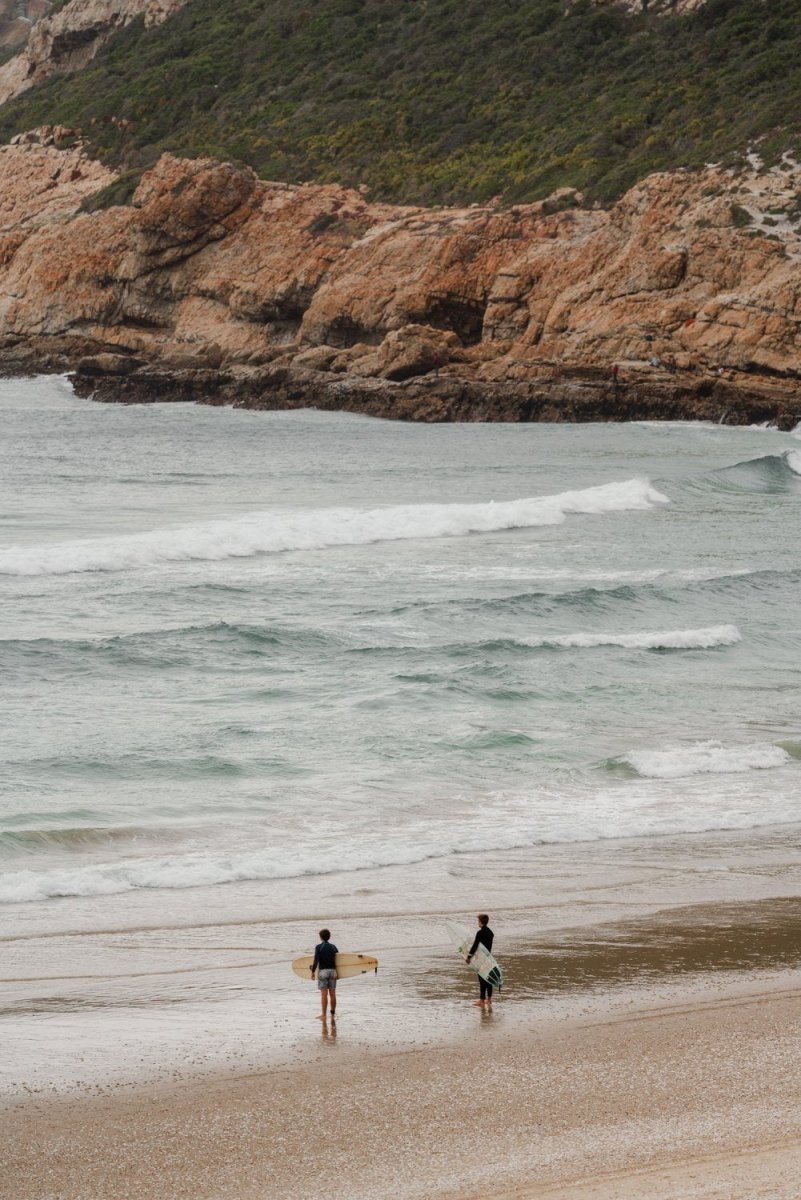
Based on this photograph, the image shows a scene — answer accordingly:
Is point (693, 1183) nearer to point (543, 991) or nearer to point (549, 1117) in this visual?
point (549, 1117)

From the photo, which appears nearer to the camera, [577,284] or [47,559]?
[47,559]

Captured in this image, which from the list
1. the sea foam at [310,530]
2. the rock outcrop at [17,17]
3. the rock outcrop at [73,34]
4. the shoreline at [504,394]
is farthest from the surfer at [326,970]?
the rock outcrop at [17,17]

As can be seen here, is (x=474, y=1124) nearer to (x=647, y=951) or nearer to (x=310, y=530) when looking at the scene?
(x=647, y=951)

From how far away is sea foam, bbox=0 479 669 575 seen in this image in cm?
2766

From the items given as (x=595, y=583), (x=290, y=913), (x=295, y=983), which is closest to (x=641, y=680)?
(x=595, y=583)

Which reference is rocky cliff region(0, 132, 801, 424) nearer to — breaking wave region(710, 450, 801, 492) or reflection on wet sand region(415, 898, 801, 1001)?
breaking wave region(710, 450, 801, 492)

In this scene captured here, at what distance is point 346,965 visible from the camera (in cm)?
988

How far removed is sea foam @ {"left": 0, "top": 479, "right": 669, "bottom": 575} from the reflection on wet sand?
58.9ft

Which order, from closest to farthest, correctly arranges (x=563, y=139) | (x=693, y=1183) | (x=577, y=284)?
(x=693, y=1183) → (x=577, y=284) → (x=563, y=139)

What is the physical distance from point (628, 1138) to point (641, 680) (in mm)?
12449

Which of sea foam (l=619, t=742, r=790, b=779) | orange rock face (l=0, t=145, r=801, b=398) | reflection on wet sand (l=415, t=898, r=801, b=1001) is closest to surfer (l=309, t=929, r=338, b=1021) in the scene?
reflection on wet sand (l=415, t=898, r=801, b=1001)

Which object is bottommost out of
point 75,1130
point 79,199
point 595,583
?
point 595,583

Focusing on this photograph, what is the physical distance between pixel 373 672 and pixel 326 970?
34.3 ft

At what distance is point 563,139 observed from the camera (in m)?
66.4
